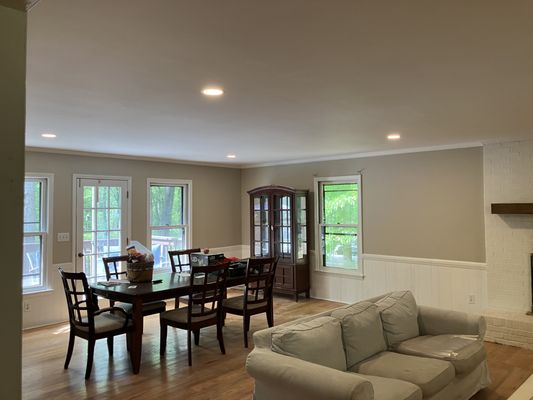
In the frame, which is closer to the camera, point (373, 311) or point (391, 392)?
point (391, 392)

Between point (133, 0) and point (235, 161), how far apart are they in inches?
225

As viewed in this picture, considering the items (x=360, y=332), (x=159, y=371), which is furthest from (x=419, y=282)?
(x=159, y=371)

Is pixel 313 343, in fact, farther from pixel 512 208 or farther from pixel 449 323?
pixel 512 208

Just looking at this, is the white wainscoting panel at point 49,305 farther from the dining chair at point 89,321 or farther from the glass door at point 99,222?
the dining chair at point 89,321

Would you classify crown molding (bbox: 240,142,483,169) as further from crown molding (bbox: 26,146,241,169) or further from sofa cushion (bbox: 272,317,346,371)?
sofa cushion (bbox: 272,317,346,371)

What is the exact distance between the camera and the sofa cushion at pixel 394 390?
93.1 inches

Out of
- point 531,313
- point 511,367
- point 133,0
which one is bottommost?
point 511,367

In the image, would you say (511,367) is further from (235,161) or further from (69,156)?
(69,156)

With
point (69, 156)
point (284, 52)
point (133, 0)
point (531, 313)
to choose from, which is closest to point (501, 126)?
point (531, 313)

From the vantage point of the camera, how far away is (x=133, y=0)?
1.59 metres

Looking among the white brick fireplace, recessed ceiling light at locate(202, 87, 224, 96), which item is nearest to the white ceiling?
recessed ceiling light at locate(202, 87, 224, 96)

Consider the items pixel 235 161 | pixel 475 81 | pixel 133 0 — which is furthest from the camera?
pixel 235 161

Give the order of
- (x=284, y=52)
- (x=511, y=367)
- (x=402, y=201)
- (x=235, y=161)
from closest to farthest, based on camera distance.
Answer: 1. (x=284, y=52)
2. (x=511, y=367)
3. (x=402, y=201)
4. (x=235, y=161)

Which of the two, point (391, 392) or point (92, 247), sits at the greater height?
point (92, 247)
